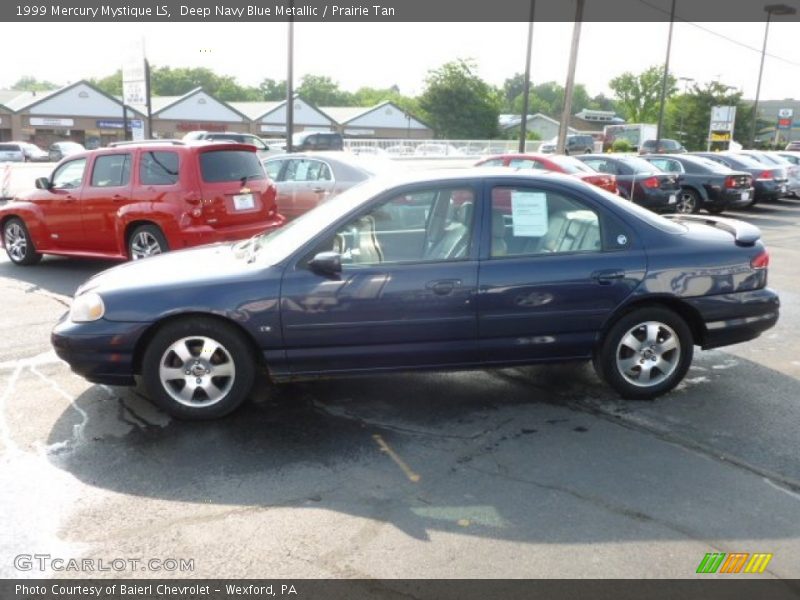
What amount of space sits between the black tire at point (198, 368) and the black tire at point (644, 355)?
7.85 ft

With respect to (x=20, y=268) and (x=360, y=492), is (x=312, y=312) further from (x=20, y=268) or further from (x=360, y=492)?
(x=20, y=268)

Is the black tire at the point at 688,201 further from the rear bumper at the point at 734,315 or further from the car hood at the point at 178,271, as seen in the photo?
the car hood at the point at 178,271

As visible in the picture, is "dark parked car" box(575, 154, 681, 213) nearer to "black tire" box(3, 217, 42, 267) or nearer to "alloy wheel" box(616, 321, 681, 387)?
"alloy wheel" box(616, 321, 681, 387)

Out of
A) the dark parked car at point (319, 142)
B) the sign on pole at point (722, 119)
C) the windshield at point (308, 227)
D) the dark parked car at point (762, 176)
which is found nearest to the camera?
the windshield at point (308, 227)

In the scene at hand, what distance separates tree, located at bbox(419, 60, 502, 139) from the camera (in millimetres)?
79375

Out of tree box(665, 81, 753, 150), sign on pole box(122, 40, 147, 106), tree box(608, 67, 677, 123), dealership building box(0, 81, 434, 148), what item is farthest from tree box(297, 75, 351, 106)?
sign on pole box(122, 40, 147, 106)

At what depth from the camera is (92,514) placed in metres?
3.41

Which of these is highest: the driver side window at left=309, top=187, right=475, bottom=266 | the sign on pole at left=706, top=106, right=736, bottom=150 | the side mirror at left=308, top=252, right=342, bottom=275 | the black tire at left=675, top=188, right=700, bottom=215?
the sign on pole at left=706, top=106, right=736, bottom=150

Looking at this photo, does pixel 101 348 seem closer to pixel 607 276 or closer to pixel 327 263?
pixel 327 263

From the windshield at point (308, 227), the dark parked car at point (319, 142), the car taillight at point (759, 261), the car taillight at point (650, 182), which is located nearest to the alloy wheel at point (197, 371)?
the windshield at point (308, 227)

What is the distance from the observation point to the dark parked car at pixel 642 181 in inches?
611

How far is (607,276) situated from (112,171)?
22.2ft

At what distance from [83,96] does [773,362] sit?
67.5 metres

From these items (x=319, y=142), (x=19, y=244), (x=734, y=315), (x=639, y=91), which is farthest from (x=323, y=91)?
(x=734, y=315)
